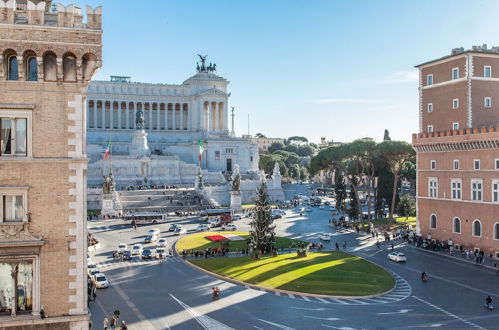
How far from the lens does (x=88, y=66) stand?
1628 centimetres

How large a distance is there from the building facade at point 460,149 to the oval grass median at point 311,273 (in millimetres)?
13176

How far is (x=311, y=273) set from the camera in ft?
134

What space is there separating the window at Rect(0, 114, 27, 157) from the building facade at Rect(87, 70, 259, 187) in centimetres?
9738

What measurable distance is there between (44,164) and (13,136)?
1215 millimetres

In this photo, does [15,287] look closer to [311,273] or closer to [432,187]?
[311,273]

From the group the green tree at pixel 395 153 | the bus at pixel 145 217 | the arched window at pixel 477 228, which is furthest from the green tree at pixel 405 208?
the bus at pixel 145 217

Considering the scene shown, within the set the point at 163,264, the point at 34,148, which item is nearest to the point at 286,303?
the point at 163,264

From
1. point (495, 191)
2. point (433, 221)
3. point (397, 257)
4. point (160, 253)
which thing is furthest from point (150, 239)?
point (495, 191)

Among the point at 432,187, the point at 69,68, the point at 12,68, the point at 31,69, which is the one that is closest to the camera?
the point at 12,68

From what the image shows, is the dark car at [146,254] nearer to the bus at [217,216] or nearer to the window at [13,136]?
the bus at [217,216]

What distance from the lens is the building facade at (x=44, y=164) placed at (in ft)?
51.5

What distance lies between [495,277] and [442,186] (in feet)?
54.6

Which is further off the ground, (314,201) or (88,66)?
(88,66)

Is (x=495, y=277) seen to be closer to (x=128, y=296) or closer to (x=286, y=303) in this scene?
(x=286, y=303)
